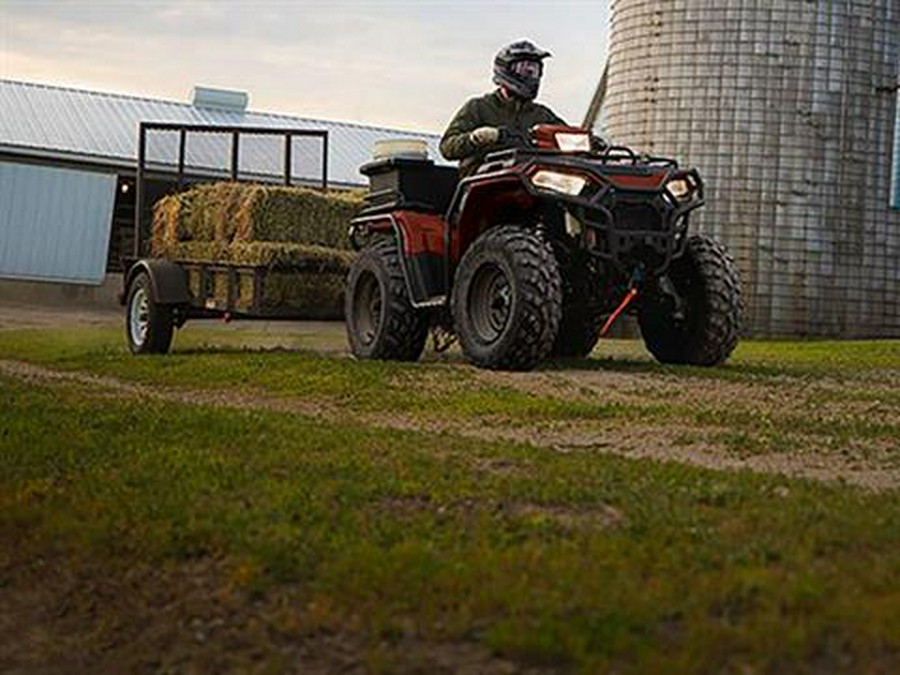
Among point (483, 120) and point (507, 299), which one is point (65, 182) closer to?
point (483, 120)

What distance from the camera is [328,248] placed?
57.9ft

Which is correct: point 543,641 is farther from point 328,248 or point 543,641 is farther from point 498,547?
point 328,248

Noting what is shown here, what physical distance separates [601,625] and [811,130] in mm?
23666

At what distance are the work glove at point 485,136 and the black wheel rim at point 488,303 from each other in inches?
49.2

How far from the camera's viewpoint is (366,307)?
1595cm

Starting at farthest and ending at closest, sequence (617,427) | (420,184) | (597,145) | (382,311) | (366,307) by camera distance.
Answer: (366,307)
(420,184)
(382,311)
(597,145)
(617,427)

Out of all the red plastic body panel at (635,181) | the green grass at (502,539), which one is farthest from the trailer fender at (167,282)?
the green grass at (502,539)

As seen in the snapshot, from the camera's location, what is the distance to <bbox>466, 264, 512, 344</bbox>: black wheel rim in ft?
44.8

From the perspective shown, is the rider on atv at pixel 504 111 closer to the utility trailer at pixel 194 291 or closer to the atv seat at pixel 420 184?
the atv seat at pixel 420 184

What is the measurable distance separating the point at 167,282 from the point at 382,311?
10.4ft

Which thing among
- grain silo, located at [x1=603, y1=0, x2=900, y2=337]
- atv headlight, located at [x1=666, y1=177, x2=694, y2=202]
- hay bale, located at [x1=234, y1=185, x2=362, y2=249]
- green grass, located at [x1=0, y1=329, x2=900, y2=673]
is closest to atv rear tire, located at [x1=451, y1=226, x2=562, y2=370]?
atv headlight, located at [x1=666, y1=177, x2=694, y2=202]

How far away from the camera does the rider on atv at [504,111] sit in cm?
1469

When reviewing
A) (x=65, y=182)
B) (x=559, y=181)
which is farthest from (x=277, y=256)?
(x=65, y=182)

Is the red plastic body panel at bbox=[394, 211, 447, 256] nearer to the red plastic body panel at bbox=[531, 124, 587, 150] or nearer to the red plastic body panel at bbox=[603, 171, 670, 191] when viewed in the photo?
the red plastic body panel at bbox=[531, 124, 587, 150]
